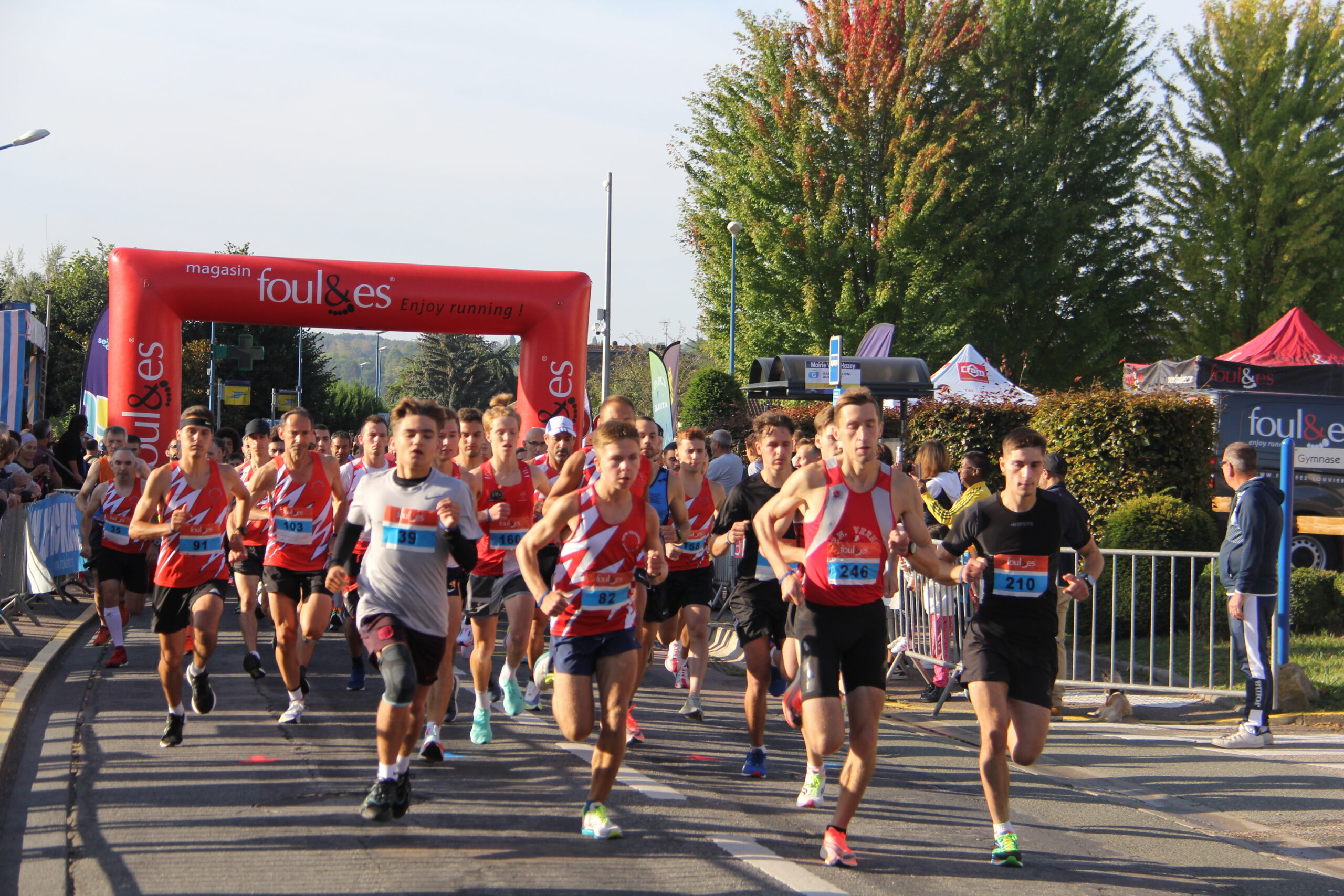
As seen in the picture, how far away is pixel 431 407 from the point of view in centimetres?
614

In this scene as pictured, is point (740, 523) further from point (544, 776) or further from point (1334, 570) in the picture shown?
point (1334, 570)

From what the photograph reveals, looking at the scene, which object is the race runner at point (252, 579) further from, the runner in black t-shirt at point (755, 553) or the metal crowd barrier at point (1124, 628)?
the metal crowd barrier at point (1124, 628)

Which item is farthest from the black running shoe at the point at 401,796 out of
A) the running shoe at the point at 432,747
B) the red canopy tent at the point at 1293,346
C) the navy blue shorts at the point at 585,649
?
the red canopy tent at the point at 1293,346

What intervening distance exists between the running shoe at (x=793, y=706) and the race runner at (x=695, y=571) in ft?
3.11

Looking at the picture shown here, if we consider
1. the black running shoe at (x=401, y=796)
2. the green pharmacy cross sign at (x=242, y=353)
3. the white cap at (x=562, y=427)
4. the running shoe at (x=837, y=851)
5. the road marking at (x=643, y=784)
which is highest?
the green pharmacy cross sign at (x=242, y=353)

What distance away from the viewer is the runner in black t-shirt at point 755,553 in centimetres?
720

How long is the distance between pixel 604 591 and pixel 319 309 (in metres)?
11.4

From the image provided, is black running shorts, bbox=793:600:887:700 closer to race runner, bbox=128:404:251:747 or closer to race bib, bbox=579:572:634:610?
race bib, bbox=579:572:634:610

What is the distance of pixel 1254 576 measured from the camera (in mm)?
8320

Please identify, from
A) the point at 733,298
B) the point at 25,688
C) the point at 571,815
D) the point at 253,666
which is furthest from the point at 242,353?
the point at 571,815

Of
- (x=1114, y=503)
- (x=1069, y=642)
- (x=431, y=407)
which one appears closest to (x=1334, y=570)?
(x=1114, y=503)

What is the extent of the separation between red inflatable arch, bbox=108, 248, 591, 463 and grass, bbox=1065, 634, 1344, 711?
319 inches

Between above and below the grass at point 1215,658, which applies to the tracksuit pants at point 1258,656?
above

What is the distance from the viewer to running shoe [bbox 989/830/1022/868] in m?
5.31
